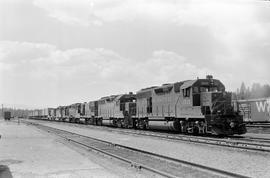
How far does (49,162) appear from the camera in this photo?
12055 mm

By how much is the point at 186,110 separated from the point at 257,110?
13.5m

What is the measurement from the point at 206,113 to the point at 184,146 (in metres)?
5.11

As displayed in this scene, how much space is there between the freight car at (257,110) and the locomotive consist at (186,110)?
8.43 metres

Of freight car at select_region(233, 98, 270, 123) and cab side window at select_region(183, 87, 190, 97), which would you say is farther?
freight car at select_region(233, 98, 270, 123)

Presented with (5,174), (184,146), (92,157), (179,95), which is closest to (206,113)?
(179,95)

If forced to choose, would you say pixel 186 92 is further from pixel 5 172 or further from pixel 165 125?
pixel 5 172

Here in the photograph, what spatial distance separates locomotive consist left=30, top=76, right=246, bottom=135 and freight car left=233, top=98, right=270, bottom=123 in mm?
8434

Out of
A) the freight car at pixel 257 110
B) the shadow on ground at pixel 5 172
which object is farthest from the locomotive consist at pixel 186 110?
the shadow on ground at pixel 5 172

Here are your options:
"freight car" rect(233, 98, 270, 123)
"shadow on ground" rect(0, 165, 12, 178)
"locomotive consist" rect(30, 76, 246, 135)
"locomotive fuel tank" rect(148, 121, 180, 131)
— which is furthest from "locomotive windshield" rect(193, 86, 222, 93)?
"shadow on ground" rect(0, 165, 12, 178)

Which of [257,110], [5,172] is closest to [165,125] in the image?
[257,110]

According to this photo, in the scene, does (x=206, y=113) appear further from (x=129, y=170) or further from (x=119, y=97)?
(x=119, y=97)

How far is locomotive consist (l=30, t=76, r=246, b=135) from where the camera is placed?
19.7 m

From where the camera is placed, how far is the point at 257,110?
3291 cm

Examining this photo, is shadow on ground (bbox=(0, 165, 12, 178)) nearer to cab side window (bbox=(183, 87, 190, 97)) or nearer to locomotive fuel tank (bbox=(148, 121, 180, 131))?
cab side window (bbox=(183, 87, 190, 97))
